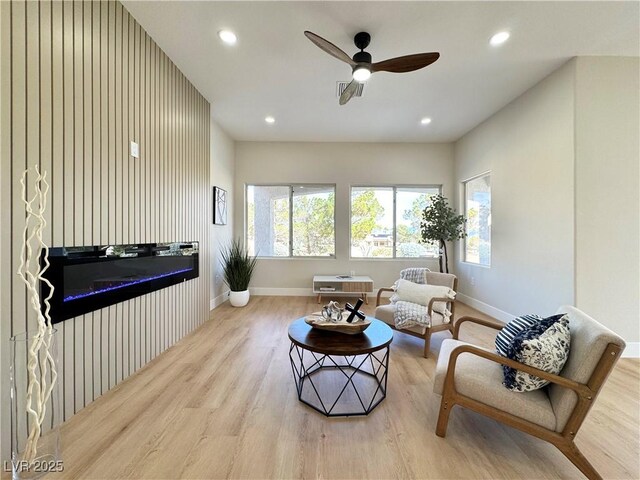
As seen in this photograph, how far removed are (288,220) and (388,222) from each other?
2.04 meters

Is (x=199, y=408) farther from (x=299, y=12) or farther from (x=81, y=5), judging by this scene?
(x=299, y=12)

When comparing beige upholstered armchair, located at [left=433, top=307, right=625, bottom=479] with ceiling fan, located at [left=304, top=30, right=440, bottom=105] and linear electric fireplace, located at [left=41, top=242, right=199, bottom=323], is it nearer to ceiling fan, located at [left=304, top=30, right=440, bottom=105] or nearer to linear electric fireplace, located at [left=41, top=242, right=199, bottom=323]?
ceiling fan, located at [left=304, top=30, right=440, bottom=105]

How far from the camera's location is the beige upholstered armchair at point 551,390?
1.34m

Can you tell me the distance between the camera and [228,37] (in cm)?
248

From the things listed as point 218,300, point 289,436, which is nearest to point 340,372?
point 289,436

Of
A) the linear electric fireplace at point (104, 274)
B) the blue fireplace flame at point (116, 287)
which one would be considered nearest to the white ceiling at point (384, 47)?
the linear electric fireplace at point (104, 274)

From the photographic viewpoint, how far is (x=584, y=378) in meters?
1.37

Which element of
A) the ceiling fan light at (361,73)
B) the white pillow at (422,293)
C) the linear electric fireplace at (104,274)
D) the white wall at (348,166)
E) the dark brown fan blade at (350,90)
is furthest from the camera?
the white wall at (348,166)

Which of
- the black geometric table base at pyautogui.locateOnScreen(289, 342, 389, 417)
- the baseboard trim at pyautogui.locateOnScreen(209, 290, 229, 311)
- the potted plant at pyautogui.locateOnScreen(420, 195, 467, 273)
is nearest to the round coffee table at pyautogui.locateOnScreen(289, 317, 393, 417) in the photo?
the black geometric table base at pyautogui.locateOnScreen(289, 342, 389, 417)

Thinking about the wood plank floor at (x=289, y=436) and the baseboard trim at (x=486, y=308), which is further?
the baseboard trim at (x=486, y=308)

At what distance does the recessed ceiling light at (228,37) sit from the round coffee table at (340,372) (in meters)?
2.63

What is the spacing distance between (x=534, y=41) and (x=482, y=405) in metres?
3.11

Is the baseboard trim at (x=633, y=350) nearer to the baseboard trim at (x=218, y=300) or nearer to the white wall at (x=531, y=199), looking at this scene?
the white wall at (x=531, y=199)

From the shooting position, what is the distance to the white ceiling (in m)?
2.18
